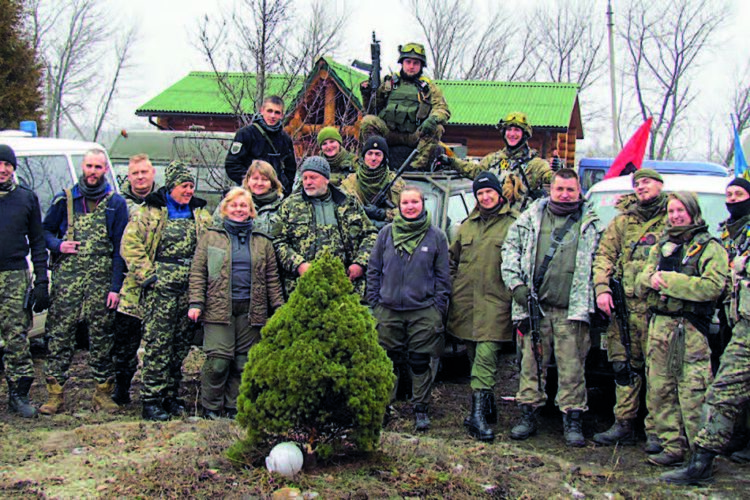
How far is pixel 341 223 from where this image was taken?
645 cm

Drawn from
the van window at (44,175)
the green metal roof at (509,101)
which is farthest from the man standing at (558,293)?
the green metal roof at (509,101)

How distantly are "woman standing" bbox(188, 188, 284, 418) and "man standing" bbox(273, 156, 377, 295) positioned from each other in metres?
0.21

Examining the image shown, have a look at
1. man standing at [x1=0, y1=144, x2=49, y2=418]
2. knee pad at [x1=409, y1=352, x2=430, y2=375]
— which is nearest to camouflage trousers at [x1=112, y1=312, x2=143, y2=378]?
man standing at [x1=0, y1=144, x2=49, y2=418]

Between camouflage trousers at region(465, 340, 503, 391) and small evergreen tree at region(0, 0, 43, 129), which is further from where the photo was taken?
small evergreen tree at region(0, 0, 43, 129)

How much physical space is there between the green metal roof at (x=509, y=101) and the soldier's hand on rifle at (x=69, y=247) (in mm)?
20404

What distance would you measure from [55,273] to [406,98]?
4.37 m

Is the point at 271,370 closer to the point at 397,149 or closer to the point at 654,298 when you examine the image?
the point at 654,298

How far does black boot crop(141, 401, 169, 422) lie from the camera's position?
19.8ft

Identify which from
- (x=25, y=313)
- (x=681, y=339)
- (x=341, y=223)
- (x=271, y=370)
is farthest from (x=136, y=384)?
(x=681, y=339)

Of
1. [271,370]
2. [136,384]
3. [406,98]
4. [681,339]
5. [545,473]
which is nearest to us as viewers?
[271,370]

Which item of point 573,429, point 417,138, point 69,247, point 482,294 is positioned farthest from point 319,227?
point 417,138

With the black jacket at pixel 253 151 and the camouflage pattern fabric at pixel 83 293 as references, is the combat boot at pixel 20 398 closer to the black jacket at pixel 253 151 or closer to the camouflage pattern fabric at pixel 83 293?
the camouflage pattern fabric at pixel 83 293

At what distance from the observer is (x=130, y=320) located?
21.2 ft

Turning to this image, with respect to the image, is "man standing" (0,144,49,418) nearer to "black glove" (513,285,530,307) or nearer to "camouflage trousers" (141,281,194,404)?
"camouflage trousers" (141,281,194,404)
